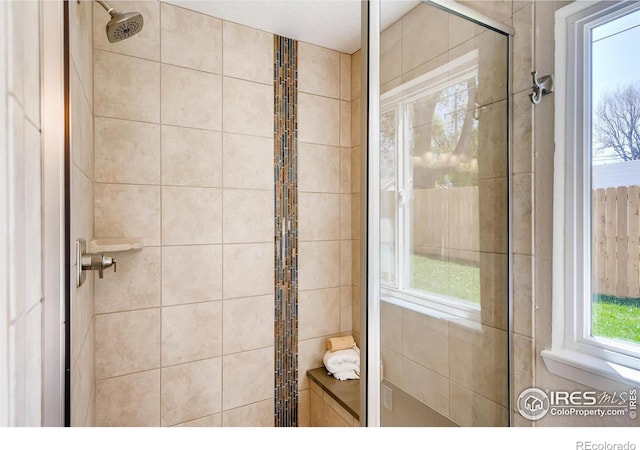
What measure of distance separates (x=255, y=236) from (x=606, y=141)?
1416mm

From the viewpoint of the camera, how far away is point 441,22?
81cm

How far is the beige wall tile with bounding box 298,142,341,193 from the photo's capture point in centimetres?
188

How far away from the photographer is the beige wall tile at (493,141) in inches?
34.7

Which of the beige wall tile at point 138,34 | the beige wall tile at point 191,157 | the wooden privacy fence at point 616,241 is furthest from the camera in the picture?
the beige wall tile at point 191,157

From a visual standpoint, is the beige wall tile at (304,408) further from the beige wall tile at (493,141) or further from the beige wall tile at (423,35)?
the beige wall tile at (423,35)

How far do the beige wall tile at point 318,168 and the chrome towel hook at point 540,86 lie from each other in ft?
3.92

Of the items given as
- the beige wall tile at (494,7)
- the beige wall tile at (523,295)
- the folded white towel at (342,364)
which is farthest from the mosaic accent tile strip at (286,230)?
the beige wall tile at (523,295)

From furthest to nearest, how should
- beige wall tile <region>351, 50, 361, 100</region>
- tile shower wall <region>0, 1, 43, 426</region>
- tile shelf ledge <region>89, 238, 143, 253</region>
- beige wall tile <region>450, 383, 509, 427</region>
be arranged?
beige wall tile <region>351, 50, 361, 100</region> < tile shelf ledge <region>89, 238, 143, 253</region> < beige wall tile <region>450, 383, 509, 427</region> < tile shower wall <region>0, 1, 43, 426</region>

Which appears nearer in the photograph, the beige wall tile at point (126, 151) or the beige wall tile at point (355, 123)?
the beige wall tile at point (126, 151)

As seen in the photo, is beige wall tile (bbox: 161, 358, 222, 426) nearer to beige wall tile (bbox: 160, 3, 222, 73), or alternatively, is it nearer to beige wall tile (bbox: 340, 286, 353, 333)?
beige wall tile (bbox: 340, 286, 353, 333)

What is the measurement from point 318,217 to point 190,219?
2.28ft

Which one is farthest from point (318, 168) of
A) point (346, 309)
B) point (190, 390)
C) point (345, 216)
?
point (190, 390)

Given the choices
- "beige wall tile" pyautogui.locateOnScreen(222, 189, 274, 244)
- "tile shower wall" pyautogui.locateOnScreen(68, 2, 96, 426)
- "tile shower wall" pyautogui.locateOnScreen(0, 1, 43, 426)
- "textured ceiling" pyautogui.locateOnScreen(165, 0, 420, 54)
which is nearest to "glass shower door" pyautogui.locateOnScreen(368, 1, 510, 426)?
"tile shower wall" pyautogui.locateOnScreen(0, 1, 43, 426)

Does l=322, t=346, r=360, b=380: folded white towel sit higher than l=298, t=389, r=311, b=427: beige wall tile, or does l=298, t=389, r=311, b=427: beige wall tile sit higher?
l=322, t=346, r=360, b=380: folded white towel
